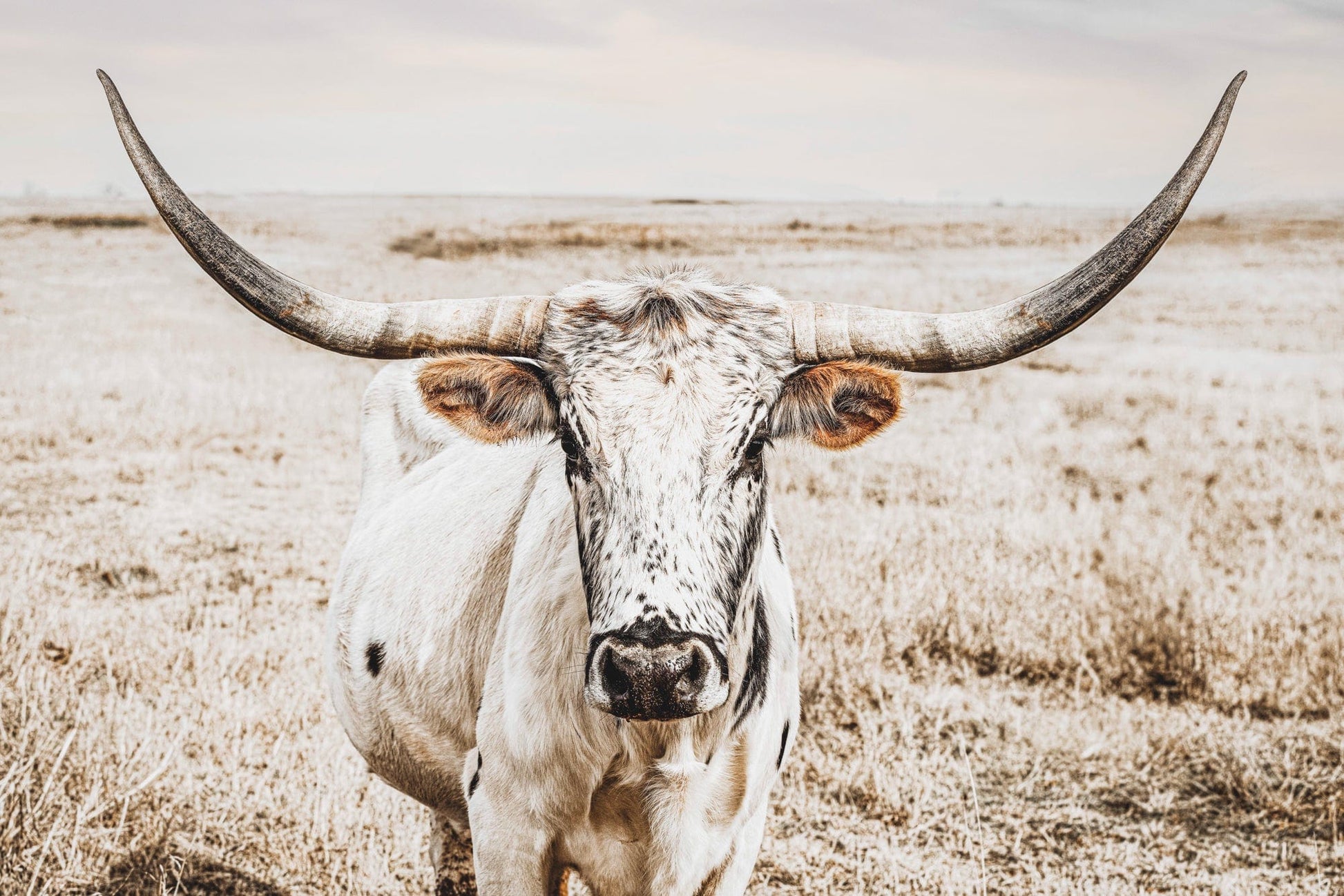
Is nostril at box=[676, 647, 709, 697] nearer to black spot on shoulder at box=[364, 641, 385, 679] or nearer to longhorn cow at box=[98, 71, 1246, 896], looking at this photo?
longhorn cow at box=[98, 71, 1246, 896]

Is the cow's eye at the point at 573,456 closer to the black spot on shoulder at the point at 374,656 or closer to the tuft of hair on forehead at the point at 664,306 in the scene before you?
the tuft of hair on forehead at the point at 664,306

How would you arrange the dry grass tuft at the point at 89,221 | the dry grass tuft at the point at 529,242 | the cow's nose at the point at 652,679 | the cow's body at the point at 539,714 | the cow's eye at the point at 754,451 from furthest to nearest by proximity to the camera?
the dry grass tuft at the point at 89,221, the dry grass tuft at the point at 529,242, the cow's body at the point at 539,714, the cow's eye at the point at 754,451, the cow's nose at the point at 652,679

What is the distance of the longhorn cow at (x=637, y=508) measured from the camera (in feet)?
8.11

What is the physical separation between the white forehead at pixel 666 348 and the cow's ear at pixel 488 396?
0.12 m

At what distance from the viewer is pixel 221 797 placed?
14.8 feet

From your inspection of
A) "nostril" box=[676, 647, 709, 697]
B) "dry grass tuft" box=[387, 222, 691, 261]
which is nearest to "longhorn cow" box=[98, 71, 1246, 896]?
"nostril" box=[676, 647, 709, 697]

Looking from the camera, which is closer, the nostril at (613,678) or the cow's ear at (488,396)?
the nostril at (613,678)

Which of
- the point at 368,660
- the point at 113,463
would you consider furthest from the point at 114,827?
the point at 113,463

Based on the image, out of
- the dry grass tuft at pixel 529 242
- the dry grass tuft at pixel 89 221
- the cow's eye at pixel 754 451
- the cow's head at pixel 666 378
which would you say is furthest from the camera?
the dry grass tuft at pixel 89 221

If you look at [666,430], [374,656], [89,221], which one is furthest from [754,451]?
[89,221]

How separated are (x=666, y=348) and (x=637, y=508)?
448 mm

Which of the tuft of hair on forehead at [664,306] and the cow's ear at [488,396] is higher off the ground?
the tuft of hair on forehead at [664,306]

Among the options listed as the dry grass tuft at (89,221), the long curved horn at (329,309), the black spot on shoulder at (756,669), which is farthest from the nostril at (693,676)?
the dry grass tuft at (89,221)

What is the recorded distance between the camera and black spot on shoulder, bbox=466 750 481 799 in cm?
306
